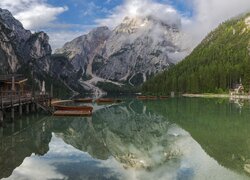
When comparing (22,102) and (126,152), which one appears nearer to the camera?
(126,152)

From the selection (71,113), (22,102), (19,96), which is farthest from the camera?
(71,113)

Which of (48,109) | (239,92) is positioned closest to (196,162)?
(48,109)

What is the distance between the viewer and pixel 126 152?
1362 inches

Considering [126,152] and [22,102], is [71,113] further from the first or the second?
[126,152]

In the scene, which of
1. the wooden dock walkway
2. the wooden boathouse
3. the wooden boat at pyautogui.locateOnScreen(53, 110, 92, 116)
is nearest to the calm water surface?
the wooden dock walkway

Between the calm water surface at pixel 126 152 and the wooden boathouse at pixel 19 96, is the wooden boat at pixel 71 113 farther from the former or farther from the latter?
the calm water surface at pixel 126 152

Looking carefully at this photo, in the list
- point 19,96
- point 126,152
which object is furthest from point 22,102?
point 126,152

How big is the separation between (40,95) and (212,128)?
45.2 metres

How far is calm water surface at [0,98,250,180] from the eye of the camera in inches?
1028

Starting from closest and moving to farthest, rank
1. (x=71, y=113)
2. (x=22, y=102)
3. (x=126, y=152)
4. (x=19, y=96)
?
(x=126, y=152) → (x=19, y=96) → (x=22, y=102) → (x=71, y=113)

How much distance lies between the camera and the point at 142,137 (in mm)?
45375

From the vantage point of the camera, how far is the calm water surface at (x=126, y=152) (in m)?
26.1

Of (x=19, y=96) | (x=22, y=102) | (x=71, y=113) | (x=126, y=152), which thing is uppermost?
(x=19, y=96)

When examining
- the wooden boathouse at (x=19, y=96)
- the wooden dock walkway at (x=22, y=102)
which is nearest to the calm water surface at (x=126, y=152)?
the wooden dock walkway at (x=22, y=102)
